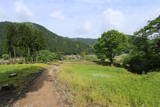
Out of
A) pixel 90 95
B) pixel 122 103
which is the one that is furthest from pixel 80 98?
pixel 122 103

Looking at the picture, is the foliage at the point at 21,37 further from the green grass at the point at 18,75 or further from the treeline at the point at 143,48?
the treeline at the point at 143,48

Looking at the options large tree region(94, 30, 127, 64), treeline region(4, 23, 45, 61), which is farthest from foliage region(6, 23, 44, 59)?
large tree region(94, 30, 127, 64)

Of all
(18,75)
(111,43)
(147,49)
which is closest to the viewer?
(18,75)

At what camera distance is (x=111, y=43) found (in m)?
34.9

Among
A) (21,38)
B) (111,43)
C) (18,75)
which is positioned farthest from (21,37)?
(111,43)

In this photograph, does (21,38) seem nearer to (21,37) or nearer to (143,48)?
Result: (21,37)

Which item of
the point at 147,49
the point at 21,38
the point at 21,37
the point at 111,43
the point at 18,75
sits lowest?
the point at 18,75

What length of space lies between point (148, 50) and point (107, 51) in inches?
459

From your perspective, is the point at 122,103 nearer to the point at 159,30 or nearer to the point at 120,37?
the point at 159,30

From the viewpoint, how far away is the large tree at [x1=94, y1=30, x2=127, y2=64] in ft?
114

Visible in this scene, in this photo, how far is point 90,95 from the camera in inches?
293

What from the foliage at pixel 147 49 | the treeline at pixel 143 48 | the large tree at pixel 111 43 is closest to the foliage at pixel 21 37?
the large tree at pixel 111 43

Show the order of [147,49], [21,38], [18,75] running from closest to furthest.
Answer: [18,75]
[147,49]
[21,38]

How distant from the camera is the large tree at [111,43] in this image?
3466cm
